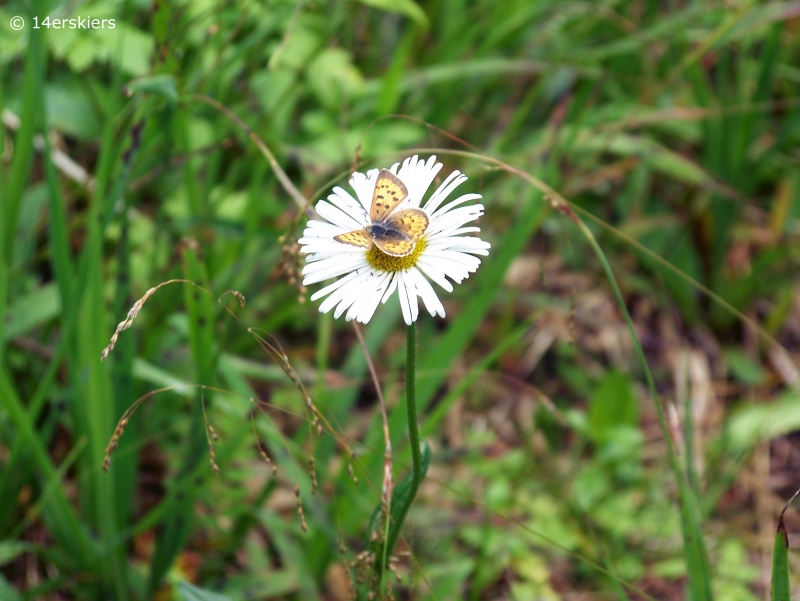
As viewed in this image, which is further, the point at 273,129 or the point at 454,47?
the point at 454,47

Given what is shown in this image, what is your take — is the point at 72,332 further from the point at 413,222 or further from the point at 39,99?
the point at 413,222

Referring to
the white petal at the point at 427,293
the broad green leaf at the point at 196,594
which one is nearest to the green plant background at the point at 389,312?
the broad green leaf at the point at 196,594

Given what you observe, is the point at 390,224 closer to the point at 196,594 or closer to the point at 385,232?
the point at 385,232

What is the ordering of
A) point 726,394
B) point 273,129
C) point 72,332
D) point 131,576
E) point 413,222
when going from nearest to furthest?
point 413,222
point 72,332
point 131,576
point 273,129
point 726,394

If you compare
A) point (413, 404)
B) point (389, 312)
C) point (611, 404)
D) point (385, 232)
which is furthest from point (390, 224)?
point (611, 404)

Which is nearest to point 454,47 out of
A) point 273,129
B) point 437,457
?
point 273,129

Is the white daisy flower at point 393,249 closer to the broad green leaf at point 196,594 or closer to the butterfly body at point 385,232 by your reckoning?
the butterfly body at point 385,232
